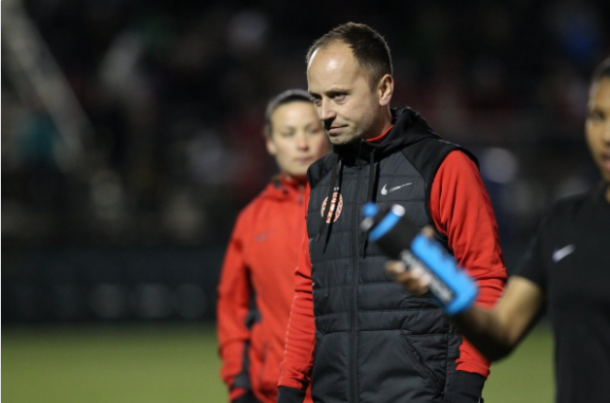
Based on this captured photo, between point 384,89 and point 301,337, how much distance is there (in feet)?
3.36

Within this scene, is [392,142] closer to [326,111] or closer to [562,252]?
[326,111]

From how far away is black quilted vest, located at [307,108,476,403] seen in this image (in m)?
3.72

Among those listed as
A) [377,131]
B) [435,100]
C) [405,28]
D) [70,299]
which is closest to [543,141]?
[435,100]

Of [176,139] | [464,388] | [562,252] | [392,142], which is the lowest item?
[464,388]

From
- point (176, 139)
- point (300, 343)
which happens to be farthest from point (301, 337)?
point (176, 139)

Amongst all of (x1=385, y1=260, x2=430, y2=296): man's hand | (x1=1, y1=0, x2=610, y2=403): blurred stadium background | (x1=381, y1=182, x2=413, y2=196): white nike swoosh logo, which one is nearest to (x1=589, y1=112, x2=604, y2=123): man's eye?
(x1=385, y1=260, x2=430, y2=296): man's hand

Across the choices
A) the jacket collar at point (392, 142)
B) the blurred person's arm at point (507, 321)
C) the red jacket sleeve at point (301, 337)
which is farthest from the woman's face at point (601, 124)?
the red jacket sleeve at point (301, 337)

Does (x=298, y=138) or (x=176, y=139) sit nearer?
(x=298, y=138)

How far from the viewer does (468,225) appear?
3.74m

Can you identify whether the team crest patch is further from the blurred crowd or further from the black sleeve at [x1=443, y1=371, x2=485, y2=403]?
the blurred crowd

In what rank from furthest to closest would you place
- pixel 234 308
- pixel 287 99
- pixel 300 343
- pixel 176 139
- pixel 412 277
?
1. pixel 176 139
2. pixel 234 308
3. pixel 287 99
4. pixel 300 343
5. pixel 412 277

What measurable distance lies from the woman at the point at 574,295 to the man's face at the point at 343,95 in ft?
3.64

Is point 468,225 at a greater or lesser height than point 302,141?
lesser

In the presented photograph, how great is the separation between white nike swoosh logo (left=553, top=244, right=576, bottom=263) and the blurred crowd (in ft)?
34.3
